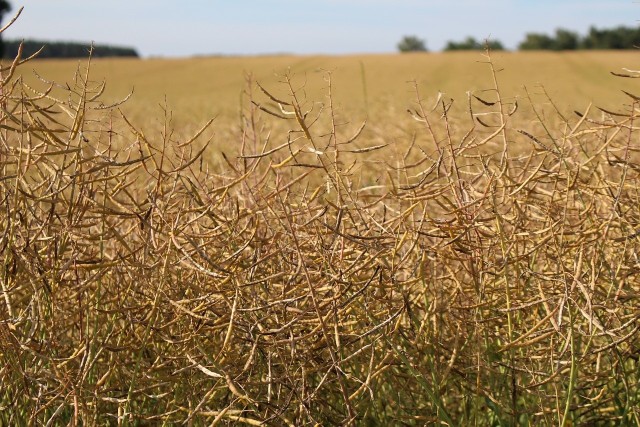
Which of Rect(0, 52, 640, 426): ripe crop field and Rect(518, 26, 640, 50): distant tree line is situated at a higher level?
Rect(0, 52, 640, 426): ripe crop field

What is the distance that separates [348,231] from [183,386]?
1.65 ft

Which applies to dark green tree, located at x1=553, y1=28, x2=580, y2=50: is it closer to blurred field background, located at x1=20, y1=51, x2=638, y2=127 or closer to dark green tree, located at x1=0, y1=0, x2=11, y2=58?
blurred field background, located at x1=20, y1=51, x2=638, y2=127

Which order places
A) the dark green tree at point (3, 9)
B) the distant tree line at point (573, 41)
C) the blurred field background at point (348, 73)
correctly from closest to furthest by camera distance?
the blurred field background at point (348, 73)
the dark green tree at point (3, 9)
the distant tree line at point (573, 41)

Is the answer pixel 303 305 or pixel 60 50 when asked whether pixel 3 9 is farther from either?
pixel 303 305

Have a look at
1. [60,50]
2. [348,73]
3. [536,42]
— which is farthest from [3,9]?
[536,42]

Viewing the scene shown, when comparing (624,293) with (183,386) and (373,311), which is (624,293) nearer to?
(373,311)

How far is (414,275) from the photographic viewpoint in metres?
1.63

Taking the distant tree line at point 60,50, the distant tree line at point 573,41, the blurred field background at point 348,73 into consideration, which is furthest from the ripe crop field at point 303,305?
the distant tree line at point 573,41

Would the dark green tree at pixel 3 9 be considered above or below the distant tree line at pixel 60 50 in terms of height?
above

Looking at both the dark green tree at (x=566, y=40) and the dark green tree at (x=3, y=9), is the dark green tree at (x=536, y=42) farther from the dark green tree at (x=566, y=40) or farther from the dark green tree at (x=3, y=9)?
the dark green tree at (x=3, y=9)

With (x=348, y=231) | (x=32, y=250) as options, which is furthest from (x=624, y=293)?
(x=32, y=250)

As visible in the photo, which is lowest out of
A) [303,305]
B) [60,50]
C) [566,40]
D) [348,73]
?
[60,50]

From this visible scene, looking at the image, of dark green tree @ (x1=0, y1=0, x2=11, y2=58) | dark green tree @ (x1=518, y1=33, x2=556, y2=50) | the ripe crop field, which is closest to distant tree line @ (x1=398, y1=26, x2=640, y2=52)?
dark green tree @ (x1=518, y1=33, x2=556, y2=50)

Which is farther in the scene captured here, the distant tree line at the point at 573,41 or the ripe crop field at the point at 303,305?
the distant tree line at the point at 573,41
